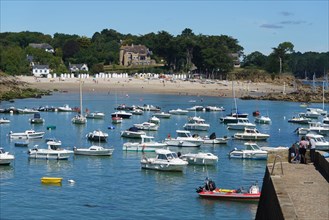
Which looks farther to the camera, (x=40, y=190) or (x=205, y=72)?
(x=205, y=72)

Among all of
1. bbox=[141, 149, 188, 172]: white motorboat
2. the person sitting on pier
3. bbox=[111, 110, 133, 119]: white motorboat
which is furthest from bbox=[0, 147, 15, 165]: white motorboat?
bbox=[111, 110, 133, 119]: white motorboat

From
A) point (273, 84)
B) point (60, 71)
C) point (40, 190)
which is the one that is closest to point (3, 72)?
point (60, 71)

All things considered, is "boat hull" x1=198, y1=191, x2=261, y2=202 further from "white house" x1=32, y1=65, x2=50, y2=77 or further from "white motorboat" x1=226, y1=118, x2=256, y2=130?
"white house" x1=32, y1=65, x2=50, y2=77

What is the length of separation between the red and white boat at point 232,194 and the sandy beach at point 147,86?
4483 inches

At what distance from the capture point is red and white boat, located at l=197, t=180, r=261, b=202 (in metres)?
36.9

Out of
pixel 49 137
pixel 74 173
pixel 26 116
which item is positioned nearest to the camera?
pixel 74 173

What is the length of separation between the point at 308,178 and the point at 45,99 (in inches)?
4233

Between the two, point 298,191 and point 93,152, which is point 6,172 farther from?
point 298,191

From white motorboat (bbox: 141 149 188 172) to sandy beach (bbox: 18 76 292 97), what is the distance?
104 m

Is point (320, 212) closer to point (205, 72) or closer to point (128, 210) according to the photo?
point (128, 210)

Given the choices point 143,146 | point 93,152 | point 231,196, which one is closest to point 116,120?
point 143,146

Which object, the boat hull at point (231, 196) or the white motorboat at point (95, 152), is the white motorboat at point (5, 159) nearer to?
the white motorboat at point (95, 152)

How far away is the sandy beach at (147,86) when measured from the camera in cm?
15638

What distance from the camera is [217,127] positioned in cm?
8462
